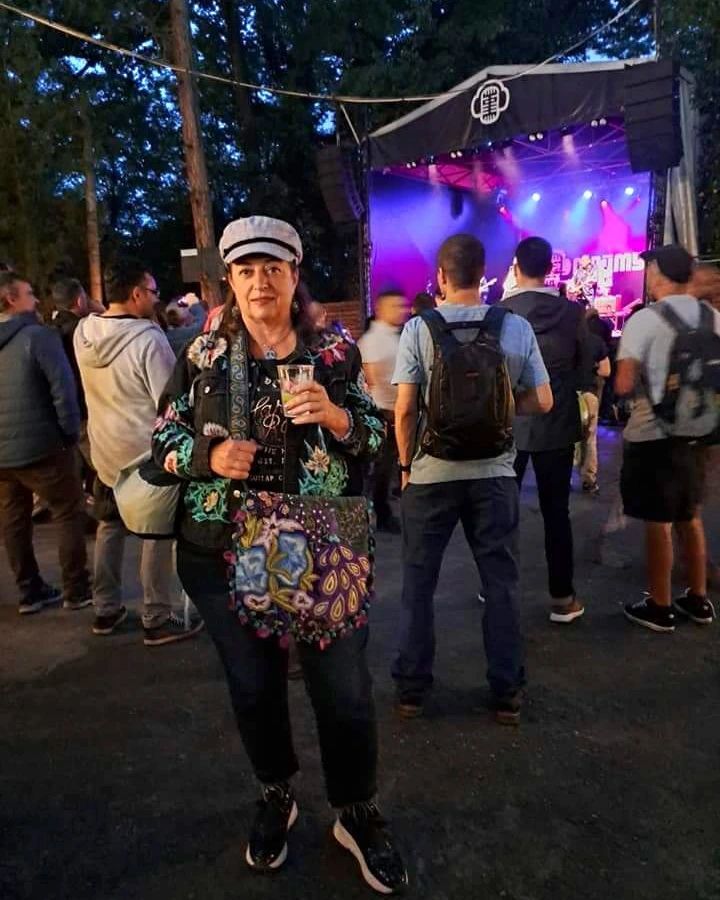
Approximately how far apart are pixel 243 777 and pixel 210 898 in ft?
1.93

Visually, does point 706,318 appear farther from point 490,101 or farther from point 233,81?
point 233,81

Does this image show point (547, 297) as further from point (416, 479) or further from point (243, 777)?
point (243, 777)

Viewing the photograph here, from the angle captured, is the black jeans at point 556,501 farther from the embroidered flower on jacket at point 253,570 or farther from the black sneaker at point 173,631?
the embroidered flower on jacket at point 253,570

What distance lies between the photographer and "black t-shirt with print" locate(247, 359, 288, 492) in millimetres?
2004

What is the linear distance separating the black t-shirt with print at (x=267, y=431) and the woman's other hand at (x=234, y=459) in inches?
4.0

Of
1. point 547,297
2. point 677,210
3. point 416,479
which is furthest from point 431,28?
point 416,479

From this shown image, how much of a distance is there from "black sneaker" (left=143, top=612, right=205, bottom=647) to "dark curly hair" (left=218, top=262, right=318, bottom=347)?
2.21 meters

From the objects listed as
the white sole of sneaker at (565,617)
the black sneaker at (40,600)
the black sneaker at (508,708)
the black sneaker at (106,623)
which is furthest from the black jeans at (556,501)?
the black sneaker at (40,600)

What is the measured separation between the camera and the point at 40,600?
4.52 metres

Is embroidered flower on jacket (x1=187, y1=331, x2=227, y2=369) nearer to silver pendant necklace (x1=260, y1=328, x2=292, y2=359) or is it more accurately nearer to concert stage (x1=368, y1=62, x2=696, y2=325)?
silver pendant necklace (x1=260, y1=328, x2=292, y2=359)

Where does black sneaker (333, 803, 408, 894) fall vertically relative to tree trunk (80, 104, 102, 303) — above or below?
below

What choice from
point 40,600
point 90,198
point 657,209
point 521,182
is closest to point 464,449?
point 40,600

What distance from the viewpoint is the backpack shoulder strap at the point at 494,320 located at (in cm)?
286

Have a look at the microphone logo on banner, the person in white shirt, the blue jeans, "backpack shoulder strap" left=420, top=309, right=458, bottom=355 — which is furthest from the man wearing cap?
the microphone logo on banner
